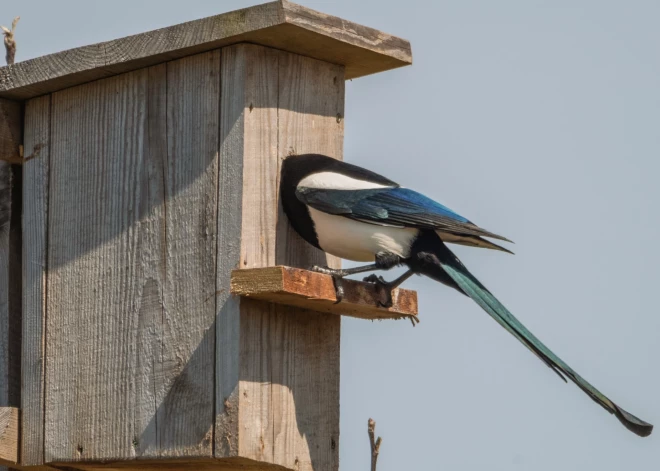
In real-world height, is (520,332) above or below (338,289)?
below

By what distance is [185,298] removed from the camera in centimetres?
541

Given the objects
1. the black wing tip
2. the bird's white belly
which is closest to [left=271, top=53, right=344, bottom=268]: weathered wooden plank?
the bird's white belly

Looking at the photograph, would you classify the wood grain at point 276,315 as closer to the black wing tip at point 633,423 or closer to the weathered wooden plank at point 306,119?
the weathered wooden plank at point 306,119

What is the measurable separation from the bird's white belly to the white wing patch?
0.32ft

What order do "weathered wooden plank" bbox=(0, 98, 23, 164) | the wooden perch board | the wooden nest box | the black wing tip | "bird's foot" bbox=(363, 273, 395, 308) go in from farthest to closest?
"weathered wooden plank" bbox=(0, 98, 23, 164) → "bird's foot" bbox=(363, 273, 395, 308) → the wooden nest box → the wooden perch board → the black wing tip

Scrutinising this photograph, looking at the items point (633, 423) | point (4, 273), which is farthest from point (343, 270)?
point (4, 273)

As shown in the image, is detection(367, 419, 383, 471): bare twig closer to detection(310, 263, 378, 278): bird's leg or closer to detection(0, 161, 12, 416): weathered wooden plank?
detection(310, 263, 378, 278): bird's leg

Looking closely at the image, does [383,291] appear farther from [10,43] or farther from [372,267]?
[10,43]

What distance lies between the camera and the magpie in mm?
5512

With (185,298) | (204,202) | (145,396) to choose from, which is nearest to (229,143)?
(204,202)

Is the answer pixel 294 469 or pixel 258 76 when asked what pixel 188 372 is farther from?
pixel 258 76

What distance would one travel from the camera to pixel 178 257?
5469 mm

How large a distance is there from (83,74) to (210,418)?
1442 mm

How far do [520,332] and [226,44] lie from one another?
1449 mm
